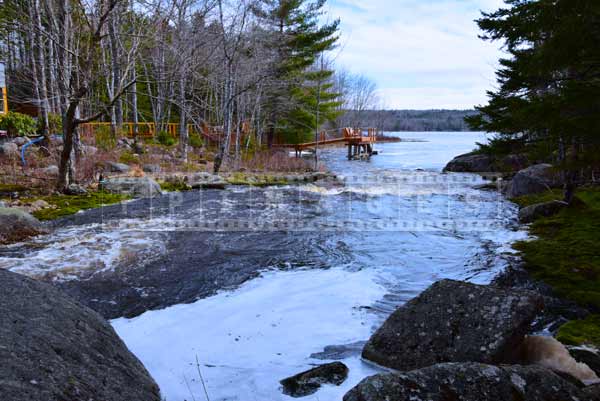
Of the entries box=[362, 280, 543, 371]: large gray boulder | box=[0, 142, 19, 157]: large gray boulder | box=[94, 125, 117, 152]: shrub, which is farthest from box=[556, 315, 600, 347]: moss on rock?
box=[94, 125, 117, 152]: shrub

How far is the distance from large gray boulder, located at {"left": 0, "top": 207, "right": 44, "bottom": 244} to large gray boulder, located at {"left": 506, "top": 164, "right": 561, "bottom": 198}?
12.1m

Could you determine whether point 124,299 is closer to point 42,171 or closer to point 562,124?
point 562,124

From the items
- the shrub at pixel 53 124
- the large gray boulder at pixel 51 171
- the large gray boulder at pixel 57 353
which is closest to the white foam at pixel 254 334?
the large gray boulder at pixel 57 353

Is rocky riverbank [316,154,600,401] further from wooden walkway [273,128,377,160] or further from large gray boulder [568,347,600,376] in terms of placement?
wooden walkway [273,128,377,160]

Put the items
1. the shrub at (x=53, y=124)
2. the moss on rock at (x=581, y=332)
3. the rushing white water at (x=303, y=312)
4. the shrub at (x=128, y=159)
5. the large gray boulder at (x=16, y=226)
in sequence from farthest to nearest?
the shrub at (x=53, y=124) → the shrub at (x=128, y=159) → the large gray boulder at (x=16, y=226) → the moss on rock at (x=581, y=332) → the rushing white water at (x=303, y=312)

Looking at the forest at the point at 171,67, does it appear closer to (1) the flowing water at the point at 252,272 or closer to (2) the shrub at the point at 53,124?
(2) the shrub at the point at 53,124

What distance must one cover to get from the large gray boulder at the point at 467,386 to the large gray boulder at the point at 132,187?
10866 millimetres

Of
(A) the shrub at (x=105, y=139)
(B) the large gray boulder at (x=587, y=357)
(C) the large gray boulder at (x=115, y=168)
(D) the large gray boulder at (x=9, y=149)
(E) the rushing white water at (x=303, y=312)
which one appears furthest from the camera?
(A) the shrub at (x=105, y=139)

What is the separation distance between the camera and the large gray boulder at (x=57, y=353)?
1953 millimetres

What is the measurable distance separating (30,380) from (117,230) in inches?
265

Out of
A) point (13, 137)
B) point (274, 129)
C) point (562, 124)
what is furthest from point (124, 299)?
point (274, 129)

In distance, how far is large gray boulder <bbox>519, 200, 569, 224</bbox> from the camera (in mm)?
9195

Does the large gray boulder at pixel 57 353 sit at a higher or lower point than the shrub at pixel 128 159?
lower

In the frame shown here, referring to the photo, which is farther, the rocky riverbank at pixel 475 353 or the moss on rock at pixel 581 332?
the moss on rock at pixel 581 332
